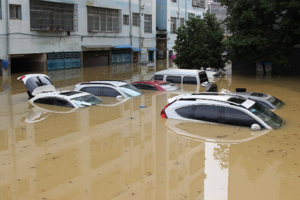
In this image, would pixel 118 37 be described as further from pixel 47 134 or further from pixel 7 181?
pixel 7 181

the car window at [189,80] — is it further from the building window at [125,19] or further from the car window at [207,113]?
the building window at [125,19]

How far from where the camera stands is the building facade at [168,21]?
46938mm

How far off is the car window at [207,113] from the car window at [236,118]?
10.6 inches

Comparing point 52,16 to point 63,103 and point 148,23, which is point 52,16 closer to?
point 148,23

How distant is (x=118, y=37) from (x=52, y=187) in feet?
106

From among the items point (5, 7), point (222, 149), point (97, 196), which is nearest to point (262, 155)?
point (222, 149)

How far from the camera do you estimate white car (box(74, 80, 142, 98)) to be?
1579cm

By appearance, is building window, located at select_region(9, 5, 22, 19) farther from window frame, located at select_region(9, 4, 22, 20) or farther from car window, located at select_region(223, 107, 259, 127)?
car window, located at select_region(223, 107, 259, 127)

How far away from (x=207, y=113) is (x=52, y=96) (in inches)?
275

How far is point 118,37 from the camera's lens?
37.9 metres

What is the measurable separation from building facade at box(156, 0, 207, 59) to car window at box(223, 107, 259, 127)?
36997mm

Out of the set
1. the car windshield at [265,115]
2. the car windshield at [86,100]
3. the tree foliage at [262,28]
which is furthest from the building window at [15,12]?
the car windshield at [265,115]

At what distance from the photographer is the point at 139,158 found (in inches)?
336

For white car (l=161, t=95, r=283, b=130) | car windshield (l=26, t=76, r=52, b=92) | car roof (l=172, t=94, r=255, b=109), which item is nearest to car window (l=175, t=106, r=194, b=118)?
white car (l=161, t=95, r=283, b=130)
